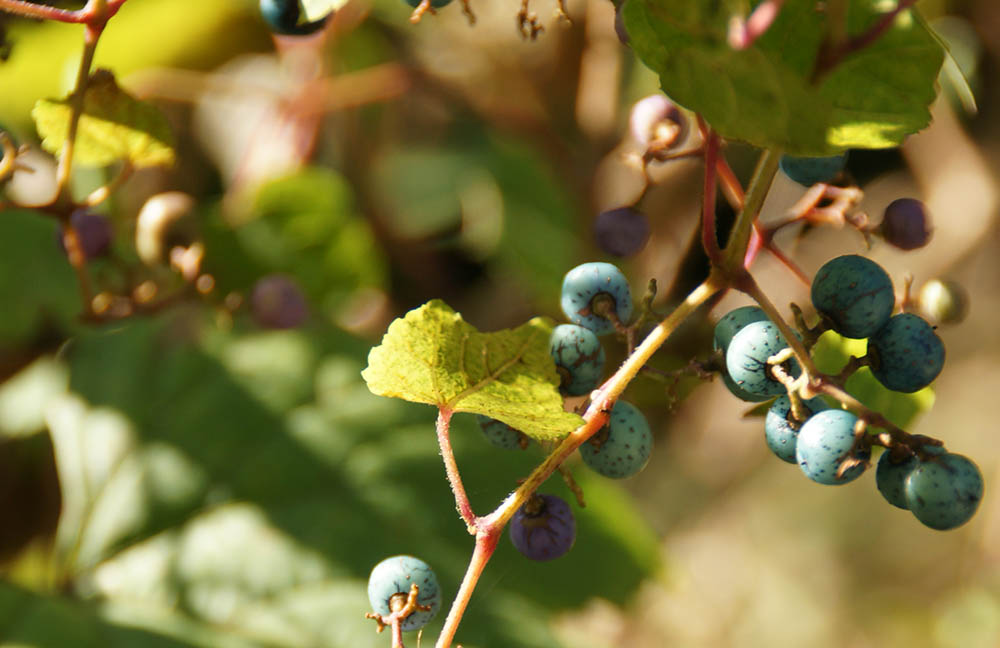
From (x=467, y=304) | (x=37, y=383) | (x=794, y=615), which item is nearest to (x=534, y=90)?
(x=467, y=304)

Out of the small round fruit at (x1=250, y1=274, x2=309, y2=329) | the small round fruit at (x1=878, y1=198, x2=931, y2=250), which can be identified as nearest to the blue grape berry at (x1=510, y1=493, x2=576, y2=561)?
the small round fruit at (x1=878, y1=198, x2=931, y2=250)

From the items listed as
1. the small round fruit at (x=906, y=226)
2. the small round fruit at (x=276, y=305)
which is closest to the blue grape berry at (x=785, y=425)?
the small round fruit at (x=906, y=226)

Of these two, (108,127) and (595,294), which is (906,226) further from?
(108,127)

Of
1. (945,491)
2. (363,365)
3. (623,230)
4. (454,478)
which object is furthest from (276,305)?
(945,491)

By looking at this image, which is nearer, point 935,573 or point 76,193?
point 76,193

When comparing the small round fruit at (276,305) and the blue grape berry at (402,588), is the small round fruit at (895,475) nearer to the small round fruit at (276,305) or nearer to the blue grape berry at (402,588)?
the blue grape berry at (402,588)

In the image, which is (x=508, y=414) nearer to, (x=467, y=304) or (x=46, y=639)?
(x=46, y=639)
